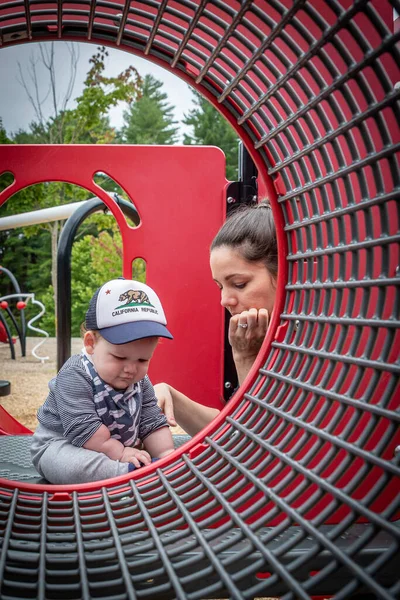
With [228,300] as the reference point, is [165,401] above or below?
below

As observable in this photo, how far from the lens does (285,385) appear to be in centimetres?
89

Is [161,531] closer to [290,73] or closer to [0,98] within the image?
[290,73]

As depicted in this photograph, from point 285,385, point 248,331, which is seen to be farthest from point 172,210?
point 285,385

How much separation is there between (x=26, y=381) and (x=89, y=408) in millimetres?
5127

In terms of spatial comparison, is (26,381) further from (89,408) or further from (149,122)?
(149,122)

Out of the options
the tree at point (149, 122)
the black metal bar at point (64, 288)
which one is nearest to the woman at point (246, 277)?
the black metal bar at point (64, 288)

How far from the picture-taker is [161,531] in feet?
2.65

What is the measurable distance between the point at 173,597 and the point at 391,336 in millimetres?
400

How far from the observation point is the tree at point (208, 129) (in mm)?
18909

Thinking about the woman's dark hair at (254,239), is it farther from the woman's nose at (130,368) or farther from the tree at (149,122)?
the tree at (149,122)

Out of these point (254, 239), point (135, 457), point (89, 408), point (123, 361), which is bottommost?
point (135, 457)

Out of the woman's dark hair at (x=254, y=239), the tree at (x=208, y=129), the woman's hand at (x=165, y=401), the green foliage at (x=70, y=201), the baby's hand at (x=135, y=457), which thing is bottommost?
the baby's hand at (x=135, y=457)

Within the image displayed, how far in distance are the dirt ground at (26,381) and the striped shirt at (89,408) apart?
2.68 metres

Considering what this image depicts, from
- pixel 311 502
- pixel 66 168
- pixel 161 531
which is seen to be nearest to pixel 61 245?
pixel 66 168
